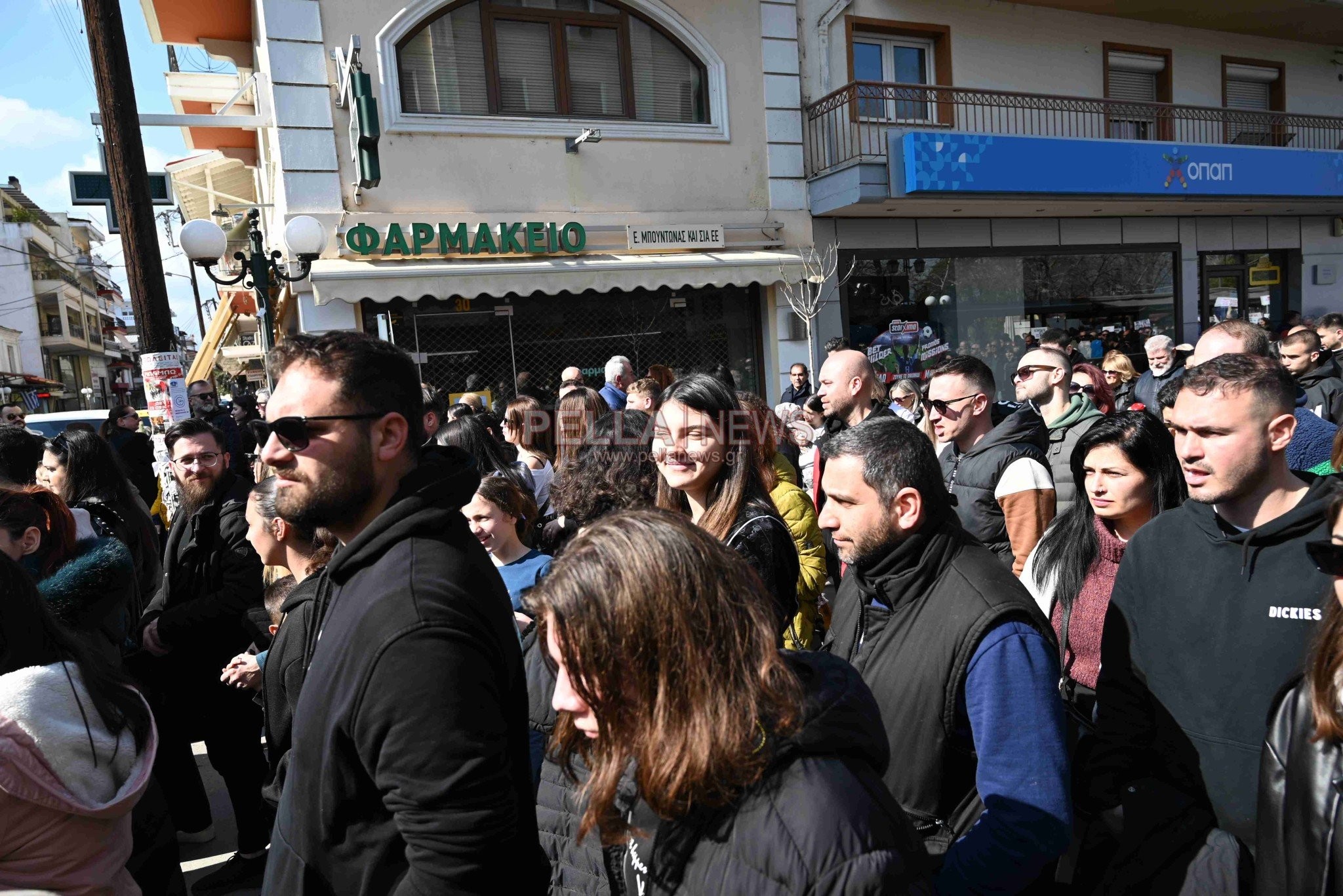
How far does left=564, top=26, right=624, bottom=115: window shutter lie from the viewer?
10836mm

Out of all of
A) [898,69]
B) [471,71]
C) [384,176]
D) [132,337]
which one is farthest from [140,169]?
[132,337]

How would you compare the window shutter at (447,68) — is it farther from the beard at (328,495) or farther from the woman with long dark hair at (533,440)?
the beard at (328,495)

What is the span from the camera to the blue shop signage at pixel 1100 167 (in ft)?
35.1

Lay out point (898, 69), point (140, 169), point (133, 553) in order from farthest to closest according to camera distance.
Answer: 1. point (898, 69)
2. point (140, 169)
3. point (133, 553)

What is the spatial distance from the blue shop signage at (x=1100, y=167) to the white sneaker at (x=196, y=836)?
9835 millimetres

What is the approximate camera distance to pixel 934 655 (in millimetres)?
1875

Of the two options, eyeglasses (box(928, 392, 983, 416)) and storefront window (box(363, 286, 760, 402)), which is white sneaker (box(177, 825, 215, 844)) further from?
storefront window (box(363, 286, 760, 402))

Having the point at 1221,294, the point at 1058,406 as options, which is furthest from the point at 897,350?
the point at 1058,406

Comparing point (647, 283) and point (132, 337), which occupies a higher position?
point (132, 337)

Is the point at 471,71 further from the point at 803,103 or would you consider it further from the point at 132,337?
the point at 132,337

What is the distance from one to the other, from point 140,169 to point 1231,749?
9.05m

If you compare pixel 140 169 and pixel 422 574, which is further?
pixel 140 169

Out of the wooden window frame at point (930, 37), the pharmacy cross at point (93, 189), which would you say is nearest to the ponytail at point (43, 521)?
the pharmacy cross at point (93, 189)

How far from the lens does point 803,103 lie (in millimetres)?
11711
